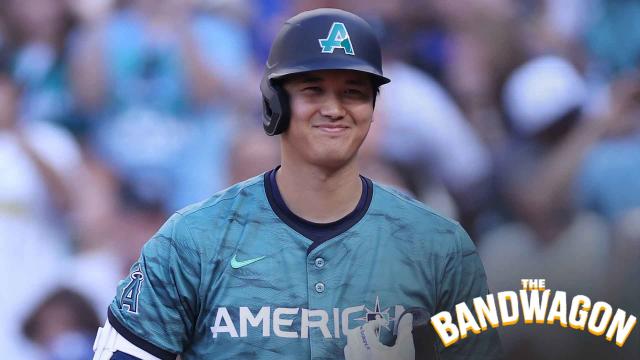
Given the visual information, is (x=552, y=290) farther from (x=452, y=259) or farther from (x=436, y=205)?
(x=452, y=259)

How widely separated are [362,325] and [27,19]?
2878mm

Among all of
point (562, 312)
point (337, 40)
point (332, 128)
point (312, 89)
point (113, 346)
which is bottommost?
point (113, 346)

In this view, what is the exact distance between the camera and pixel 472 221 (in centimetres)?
451

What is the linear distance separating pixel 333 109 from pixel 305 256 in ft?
1.31

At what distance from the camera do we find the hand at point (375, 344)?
8.86 feet

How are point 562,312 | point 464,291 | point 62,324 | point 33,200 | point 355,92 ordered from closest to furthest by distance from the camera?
1. point 355,92
2. point 464,291
3. point 562,312
4. point 62,324
5. point 33,200

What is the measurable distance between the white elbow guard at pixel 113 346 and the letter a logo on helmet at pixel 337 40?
91 centimetres

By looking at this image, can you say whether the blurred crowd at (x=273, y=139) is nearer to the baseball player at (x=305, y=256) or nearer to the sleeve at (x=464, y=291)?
the sleeve at (x=464, y=291)

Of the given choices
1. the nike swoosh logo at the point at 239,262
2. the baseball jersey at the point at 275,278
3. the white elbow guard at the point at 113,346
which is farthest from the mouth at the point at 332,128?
the white elbow guard at the point at 113,346

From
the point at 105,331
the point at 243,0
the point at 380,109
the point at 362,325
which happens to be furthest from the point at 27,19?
the point at 362,325

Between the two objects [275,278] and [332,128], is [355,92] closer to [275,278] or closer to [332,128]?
[332,128]

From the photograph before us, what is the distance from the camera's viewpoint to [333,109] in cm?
266

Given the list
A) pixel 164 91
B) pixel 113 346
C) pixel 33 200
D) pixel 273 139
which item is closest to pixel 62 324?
pixel 33 200

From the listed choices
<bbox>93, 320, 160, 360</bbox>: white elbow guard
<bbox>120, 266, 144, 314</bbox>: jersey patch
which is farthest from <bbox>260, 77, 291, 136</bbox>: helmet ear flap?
<bbox>93, 320, 160, 360</bbox>: white elbow guard
